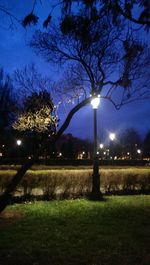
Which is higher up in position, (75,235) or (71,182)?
(71,182)

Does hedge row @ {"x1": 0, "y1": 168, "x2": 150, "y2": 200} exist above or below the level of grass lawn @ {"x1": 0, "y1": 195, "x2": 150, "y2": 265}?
above

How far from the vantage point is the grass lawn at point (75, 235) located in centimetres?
807

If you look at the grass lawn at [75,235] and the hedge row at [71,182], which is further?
the hedge row at [71,182]

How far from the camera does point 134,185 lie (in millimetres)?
21688

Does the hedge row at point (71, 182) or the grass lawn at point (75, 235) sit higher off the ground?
the hedge row at point (71, 182)

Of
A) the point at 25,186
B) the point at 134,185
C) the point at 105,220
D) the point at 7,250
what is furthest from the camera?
the point at 134,185

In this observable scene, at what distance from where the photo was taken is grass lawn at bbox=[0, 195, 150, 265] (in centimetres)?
807

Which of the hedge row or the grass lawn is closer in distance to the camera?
the grass lawn

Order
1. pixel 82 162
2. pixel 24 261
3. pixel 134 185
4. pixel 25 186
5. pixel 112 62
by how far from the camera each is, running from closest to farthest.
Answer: pixel 24 261, pixel 25 186, pixel 112 62, pixel 134 185, pixel 82 162

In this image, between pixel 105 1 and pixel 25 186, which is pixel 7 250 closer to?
pixel 105 1

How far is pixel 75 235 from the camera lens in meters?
10.1

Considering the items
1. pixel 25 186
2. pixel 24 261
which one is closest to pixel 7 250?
pixel 24 261

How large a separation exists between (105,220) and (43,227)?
203cm

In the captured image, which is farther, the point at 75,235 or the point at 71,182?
the point at 71,182
